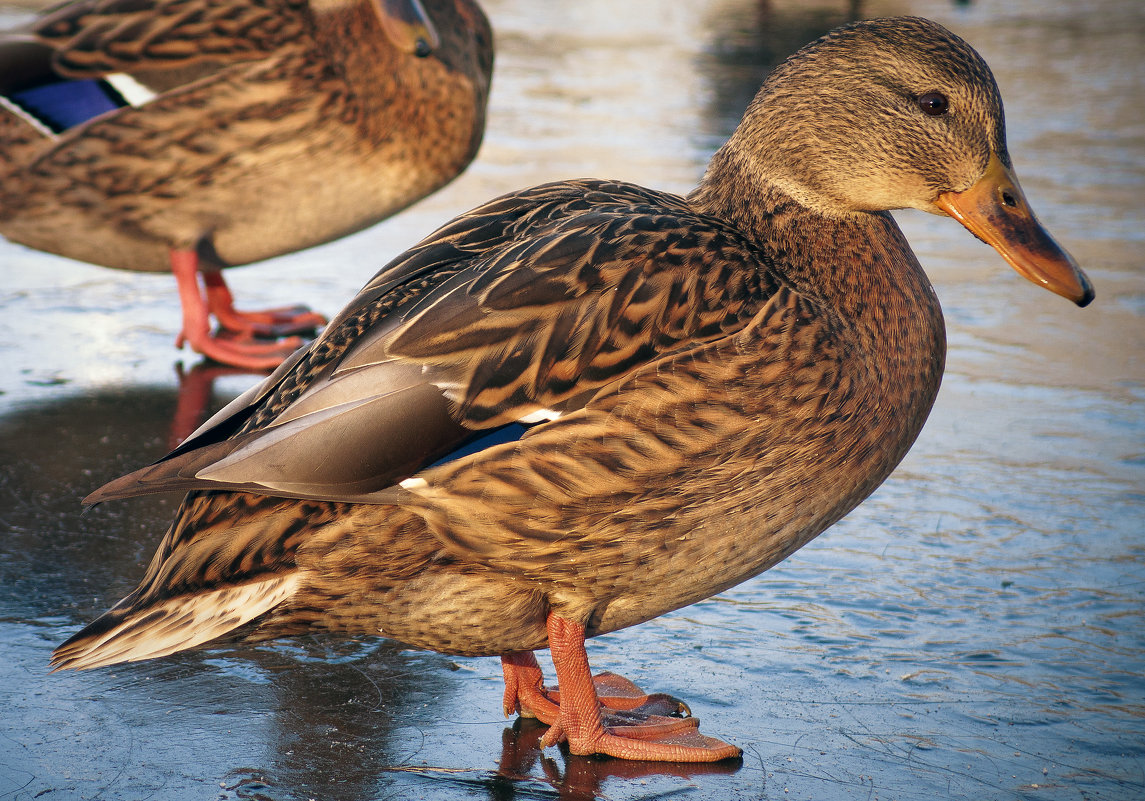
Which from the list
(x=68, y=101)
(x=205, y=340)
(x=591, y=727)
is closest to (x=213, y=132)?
(x=68, y=101)

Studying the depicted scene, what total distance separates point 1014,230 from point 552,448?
1213 mm

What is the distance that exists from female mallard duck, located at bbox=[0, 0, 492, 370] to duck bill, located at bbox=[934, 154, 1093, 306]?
2.78 m

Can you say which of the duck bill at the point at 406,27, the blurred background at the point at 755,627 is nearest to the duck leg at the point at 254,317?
the blurred background at the point at 755,627

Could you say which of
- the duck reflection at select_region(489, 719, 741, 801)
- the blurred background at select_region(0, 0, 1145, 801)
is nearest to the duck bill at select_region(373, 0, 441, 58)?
the blurred background at select_region(0, 0, 1145, 801)

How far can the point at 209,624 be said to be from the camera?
2754mm

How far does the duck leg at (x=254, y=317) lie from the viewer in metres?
5.59

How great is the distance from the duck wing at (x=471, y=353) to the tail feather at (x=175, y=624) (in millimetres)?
268

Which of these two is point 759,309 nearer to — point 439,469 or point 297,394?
point 439,469

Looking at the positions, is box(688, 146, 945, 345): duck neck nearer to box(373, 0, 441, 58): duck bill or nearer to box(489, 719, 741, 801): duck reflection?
box(489, 719, 741, 801): duck reflection

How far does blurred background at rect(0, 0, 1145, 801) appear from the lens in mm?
2758

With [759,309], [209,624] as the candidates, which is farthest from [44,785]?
[759,309]

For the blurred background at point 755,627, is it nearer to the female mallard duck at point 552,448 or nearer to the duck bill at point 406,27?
the female mallard duck at point 552,448

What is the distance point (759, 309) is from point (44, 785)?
5.59ft

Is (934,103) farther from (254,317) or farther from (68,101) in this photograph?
(68,101)
